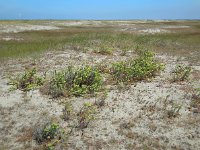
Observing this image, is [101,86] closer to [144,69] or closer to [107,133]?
[144,69]

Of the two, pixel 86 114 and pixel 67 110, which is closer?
pixel 86 114

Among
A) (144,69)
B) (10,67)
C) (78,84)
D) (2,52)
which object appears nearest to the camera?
(78,84)

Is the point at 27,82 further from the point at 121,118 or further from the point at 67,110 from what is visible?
the point at 121,118

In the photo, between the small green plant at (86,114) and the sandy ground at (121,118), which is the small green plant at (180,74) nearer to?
the sandy ground at (121,118)

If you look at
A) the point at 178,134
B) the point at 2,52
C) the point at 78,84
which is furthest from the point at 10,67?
the point at 178,134

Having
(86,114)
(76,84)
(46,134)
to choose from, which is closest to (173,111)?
(86,114)

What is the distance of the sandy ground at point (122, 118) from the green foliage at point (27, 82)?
42 cm

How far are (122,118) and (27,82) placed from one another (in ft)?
18.5

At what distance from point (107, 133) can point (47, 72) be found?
7377 millimetres

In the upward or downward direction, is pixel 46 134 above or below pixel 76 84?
below

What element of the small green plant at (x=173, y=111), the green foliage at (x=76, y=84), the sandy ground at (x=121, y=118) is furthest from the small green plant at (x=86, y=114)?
the small green plant at (x=173, y=111)

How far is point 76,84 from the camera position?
1450cm

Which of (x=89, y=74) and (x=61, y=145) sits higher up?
(x=89, y=74)

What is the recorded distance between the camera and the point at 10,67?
1928cm
